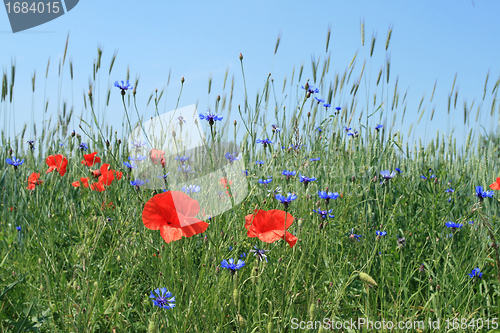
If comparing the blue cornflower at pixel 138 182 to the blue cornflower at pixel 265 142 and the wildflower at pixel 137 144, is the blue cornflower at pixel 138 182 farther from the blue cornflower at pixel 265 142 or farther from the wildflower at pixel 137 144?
the blue cornflower at pixel 265 142

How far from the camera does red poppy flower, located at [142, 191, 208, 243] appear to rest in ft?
4.09

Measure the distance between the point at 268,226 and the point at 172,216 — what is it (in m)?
0.37

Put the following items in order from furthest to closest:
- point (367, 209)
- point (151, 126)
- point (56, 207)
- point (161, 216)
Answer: point (56, 207), point (367, 209), point (151, 126), point (161, 216)

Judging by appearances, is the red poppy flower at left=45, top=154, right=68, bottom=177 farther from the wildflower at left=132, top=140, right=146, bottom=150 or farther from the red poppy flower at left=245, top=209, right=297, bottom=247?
the red poppy flower at left=245, top=209, right=297, bottom=247

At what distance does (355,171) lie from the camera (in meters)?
2.63

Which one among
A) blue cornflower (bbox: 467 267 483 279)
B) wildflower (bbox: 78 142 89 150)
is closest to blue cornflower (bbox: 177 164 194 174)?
blue cornflower (bbox: 467 267 483 279)

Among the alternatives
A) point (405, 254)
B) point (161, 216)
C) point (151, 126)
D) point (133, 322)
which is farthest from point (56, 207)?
point (405, 254)

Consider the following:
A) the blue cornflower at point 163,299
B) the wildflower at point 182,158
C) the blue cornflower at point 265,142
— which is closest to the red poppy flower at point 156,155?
the wildflower at point 182,158

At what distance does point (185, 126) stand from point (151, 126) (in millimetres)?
154

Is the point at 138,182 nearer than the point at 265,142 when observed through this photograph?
Yes

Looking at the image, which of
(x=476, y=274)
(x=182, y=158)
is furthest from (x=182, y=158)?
(x=476, y=274)

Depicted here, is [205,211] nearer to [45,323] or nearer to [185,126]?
[185,126]

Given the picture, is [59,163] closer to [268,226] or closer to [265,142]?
[265,142]

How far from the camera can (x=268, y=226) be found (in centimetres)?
147
